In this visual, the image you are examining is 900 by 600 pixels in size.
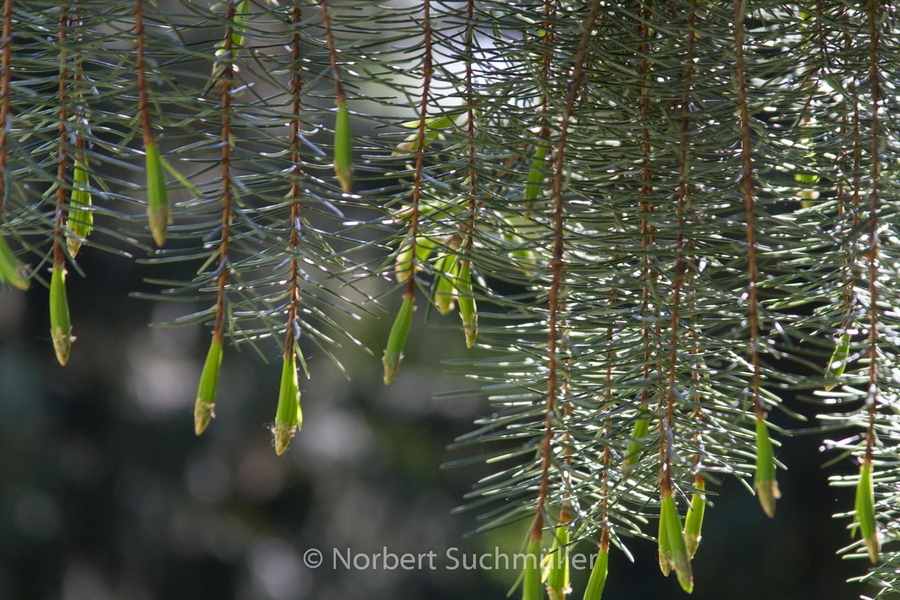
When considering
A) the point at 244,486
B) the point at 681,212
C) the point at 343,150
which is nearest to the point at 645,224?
the point at 681,212

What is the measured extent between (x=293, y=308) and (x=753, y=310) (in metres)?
0.14

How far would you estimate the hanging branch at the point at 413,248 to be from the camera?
0.20m

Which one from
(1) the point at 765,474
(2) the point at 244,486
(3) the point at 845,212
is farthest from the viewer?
(2) the point at 244,486

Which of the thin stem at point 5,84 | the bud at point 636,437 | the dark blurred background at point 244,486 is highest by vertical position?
the thin stem at point 5,84

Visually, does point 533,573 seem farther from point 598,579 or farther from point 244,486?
point 244,486

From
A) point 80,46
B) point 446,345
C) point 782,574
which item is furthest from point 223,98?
point 782,574

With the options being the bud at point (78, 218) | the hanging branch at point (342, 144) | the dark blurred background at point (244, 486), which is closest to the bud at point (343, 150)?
the hanging branch at point (342, 144)

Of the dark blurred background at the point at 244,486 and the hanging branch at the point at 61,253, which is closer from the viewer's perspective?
the hanging branch at the point at 61,253

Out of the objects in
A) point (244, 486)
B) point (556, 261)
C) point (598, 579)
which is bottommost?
point (244, 486)

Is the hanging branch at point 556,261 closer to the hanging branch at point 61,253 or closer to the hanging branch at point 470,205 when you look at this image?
the hanging branch at point 470,205

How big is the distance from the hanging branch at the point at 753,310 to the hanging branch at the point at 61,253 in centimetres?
20

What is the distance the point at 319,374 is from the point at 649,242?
4.06 ft

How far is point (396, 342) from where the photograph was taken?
202 millimetres

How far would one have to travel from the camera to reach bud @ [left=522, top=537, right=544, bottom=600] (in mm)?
191
